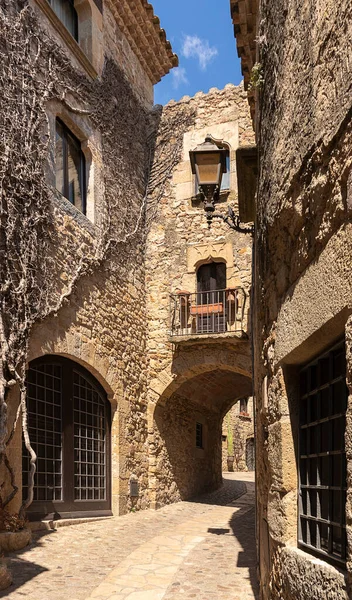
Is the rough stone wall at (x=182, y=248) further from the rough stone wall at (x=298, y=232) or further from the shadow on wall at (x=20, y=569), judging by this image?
the rough stone wall at (x=298, y=232)

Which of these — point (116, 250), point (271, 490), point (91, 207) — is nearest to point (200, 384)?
point (116, 250)

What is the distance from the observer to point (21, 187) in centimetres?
730

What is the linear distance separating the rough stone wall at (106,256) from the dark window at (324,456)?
4.66 meters

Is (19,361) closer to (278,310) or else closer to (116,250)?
(116,250)

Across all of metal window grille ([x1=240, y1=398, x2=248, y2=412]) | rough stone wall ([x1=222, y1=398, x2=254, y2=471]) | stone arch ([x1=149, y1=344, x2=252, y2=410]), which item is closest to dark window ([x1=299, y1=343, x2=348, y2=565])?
stone arch ([x1=149, y1=344, x2=252, y2=410])

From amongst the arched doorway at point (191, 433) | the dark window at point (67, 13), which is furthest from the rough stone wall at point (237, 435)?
the dark window at point (67, 13)

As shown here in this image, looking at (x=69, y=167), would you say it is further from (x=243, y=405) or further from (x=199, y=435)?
(x=243, y=405)

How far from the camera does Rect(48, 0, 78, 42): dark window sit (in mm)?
9231

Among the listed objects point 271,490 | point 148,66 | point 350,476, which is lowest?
point 271,490

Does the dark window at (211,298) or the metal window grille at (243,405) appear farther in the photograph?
the metal window grille at (243,405)

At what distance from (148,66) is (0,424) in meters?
9.29

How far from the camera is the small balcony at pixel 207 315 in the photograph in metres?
10.6

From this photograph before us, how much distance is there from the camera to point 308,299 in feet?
8.13

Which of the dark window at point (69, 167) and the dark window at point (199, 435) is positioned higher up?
the dark window at point (69, 167)
